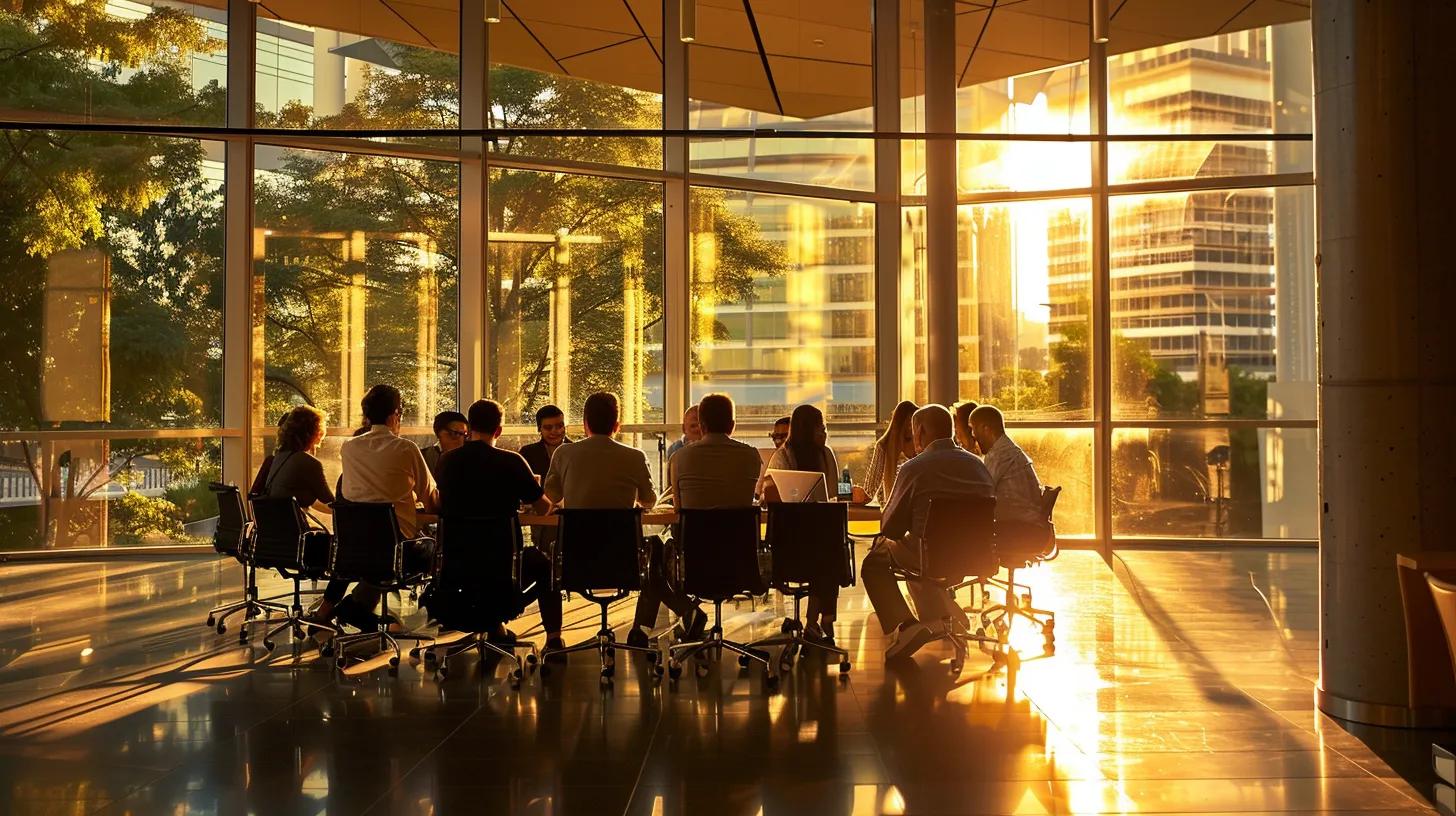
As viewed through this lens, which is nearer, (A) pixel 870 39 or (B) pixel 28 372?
(B) pixel 28 372

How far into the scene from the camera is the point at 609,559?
612cm

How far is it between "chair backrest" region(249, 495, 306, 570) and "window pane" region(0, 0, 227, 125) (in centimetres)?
563

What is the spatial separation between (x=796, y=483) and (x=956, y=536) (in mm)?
958

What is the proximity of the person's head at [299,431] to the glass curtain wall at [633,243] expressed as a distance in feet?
13.5

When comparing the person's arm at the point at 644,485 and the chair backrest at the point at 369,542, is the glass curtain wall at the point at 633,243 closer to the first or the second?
the person's arm at the point at 644,485

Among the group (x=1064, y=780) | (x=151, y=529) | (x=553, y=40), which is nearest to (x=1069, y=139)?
(x=553, y=40)

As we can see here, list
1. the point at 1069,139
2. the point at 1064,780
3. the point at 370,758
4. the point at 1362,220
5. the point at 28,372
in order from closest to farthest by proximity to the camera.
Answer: the point at 1064,780 < the point at 370,758 < the point at 1362,220 < the point at 1069,139 < the point at 28,372

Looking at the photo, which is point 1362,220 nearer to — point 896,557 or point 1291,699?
point 1291,699

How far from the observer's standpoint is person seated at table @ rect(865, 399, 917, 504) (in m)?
7.52

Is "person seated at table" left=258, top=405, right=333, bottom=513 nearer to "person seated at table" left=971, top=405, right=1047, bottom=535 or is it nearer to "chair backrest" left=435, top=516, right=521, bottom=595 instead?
"chair backrest" left=435, top=516, right=521, bottom=595

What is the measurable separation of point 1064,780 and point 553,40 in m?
9.30

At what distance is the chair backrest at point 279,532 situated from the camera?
6.89 m

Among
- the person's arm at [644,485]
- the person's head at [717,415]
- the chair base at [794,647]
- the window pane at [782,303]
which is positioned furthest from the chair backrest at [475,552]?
the window pane at [782,303]

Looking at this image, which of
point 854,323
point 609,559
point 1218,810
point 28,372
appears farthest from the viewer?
point 854,323
